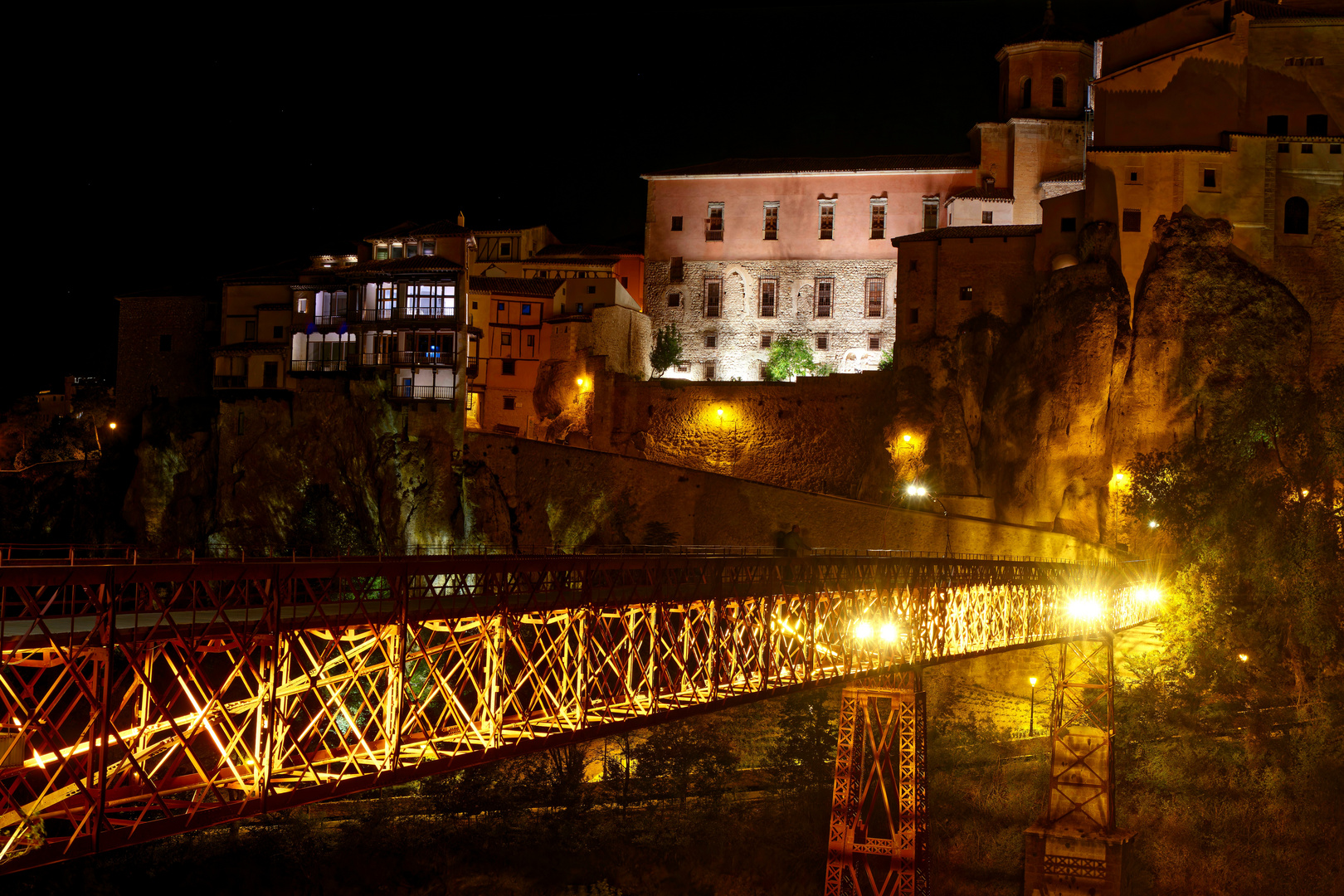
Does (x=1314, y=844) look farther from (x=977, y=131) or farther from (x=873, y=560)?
(x=977, y=131)

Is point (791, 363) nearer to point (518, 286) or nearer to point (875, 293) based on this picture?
point (875, 293)

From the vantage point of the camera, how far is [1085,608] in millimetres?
41438

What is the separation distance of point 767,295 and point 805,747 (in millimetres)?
32501

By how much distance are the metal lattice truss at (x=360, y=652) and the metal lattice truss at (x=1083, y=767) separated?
4.80 m

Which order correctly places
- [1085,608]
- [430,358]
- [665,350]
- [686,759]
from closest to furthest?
1. [1085,608]
2. [686,759]
3. [430,358]
4. [665,350]

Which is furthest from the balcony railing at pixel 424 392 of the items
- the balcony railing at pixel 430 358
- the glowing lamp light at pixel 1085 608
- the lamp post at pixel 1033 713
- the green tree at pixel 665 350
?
the glowing lamp light at pixel 1085 608

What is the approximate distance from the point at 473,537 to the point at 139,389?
76.1 ft

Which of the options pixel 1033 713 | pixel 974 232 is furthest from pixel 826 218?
pixel 1033 713

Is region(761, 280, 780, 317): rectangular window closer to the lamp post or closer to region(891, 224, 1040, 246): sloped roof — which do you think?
region(891, 224, 1040, 246): sloped roof

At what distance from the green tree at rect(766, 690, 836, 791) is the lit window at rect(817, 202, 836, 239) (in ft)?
105

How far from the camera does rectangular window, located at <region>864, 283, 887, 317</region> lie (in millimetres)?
71312

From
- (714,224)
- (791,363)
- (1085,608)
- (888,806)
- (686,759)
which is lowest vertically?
(686,759)

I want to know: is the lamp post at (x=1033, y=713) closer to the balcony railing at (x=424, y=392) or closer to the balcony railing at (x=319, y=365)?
the balcony railing at (x=424, y=392)

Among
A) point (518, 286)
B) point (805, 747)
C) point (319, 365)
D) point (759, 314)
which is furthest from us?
point (759, 314)
